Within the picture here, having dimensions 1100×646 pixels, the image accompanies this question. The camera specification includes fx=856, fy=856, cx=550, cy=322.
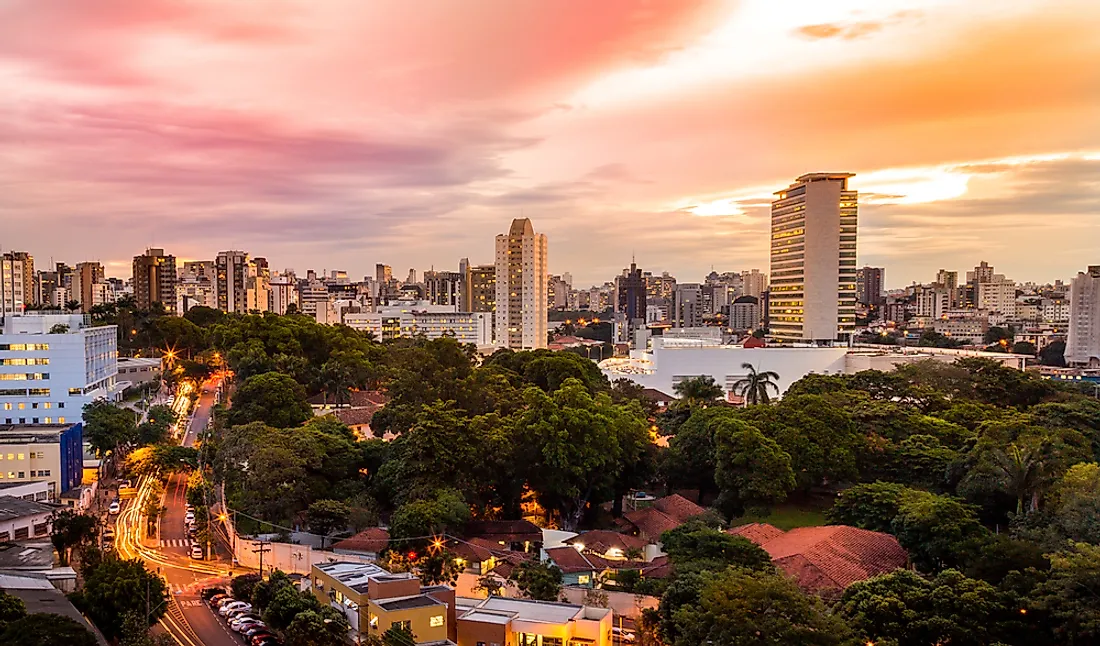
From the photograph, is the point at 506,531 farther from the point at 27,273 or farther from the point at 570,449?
the point at 27,273

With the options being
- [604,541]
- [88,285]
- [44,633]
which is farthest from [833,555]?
[88,285]

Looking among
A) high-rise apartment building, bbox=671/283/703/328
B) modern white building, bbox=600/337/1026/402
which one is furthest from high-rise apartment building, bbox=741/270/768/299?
modern white building, bbox=600/337/1026/402

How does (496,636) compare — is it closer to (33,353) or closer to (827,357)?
(33,353)

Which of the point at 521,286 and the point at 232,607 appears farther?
the point at 521,286

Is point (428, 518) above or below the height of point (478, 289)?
below

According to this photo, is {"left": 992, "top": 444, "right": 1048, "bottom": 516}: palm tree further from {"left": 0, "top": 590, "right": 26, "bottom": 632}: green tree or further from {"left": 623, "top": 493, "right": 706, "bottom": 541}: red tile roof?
{"left": 0, "top": 590, "right": 26, "bottom": 632}: green tree

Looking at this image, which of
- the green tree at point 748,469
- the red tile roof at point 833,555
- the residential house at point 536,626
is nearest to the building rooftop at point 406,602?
the residential house at point 536,626

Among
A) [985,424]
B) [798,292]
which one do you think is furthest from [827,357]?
[985,424]
